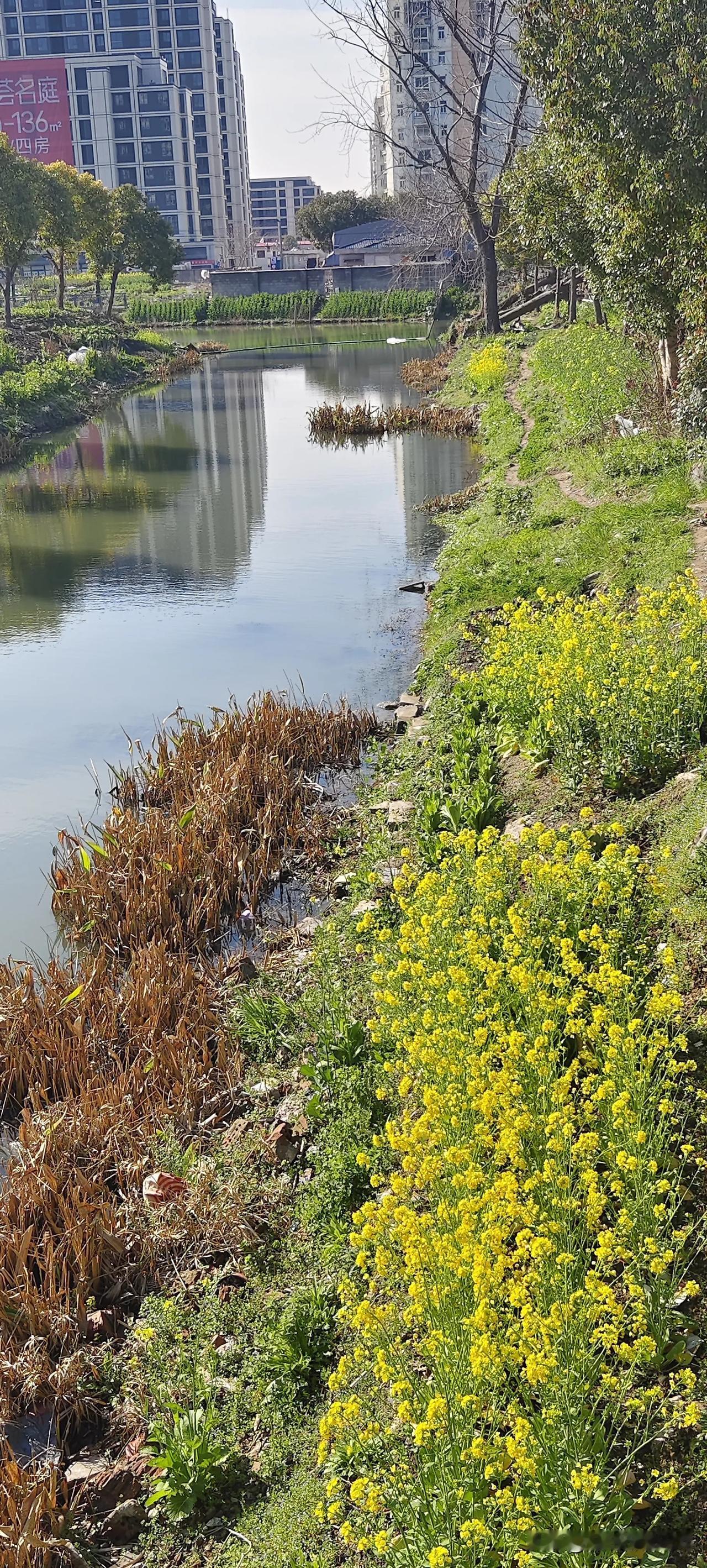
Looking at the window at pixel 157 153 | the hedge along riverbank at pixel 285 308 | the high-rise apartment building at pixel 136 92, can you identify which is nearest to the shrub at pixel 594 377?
the hedge along riverbank at pixel 285 308

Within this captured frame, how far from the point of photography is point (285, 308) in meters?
80.1

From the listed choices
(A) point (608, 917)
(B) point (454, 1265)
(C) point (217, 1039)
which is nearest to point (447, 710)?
(C) point (217, 1039)

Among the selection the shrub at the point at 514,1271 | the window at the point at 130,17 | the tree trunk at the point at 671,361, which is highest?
the window at the point at 130,17

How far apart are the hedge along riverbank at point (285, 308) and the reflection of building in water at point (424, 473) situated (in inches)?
1888

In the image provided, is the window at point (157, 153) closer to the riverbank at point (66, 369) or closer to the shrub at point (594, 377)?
the riverbank at point (66, 369)

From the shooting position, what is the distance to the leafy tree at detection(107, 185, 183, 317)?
208 feet

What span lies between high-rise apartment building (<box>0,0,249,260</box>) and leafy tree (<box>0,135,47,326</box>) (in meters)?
72.5

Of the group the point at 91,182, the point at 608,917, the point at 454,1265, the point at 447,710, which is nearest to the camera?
the point at 454,1265

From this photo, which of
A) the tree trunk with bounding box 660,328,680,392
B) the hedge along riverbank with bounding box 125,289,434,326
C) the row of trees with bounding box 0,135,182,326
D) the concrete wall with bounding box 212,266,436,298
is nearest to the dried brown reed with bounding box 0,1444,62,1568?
the tree trunk with bounding box 660,328,680,392

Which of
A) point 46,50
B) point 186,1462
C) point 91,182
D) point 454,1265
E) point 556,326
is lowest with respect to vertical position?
point 186,1462

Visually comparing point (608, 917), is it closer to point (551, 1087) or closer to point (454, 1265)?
point (551, 1087)

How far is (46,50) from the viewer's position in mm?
121938

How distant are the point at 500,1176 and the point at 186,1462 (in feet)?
4.91

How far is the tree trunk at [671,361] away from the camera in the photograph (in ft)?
51.1
